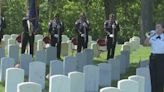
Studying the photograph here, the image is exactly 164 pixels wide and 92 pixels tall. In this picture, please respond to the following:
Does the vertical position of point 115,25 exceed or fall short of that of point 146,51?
it exceeds it

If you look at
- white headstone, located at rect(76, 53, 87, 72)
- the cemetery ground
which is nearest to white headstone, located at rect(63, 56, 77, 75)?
white headstone, located at rect(76, 53, 87, 72)

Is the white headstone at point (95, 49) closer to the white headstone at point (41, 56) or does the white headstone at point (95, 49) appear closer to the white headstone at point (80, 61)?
the white headstone at point (41, 56)

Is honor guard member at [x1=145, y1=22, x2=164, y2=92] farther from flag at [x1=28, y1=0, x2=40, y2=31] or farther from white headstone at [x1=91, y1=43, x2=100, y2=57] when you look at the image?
white headstone at [x1=91, y1=43, x2=100, y2=57]

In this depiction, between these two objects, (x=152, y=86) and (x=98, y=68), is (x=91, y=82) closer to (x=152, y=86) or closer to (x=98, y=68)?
(x=98, y=68)

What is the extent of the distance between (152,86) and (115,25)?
738cm

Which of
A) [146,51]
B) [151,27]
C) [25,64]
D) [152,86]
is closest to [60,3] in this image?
[151,27]

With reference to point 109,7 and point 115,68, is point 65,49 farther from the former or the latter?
point 109,7

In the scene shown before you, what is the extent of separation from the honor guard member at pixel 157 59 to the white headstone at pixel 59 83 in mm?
2402

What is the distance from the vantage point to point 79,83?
12383 mm

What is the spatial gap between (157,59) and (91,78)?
1999 millimetres

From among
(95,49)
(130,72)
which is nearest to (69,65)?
(130,72)

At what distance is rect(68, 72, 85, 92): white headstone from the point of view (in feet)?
40.1

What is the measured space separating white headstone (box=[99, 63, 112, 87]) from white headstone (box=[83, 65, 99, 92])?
0.81 m

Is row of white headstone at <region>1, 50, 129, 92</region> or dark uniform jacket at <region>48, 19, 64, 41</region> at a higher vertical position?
dark uniform jacket at <region>48, 19, 64, 41</region>
